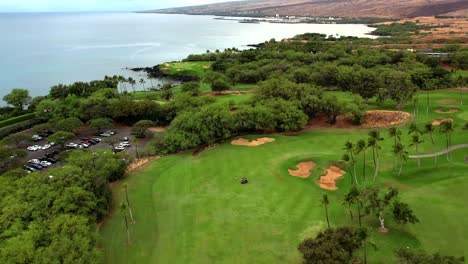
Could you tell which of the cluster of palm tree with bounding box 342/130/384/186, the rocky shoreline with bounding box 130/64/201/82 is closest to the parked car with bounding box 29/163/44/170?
the cluster of palm tree with bounding box 342/130/384/186

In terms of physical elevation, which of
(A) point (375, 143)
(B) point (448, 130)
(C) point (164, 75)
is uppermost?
(C) point (164, 75)

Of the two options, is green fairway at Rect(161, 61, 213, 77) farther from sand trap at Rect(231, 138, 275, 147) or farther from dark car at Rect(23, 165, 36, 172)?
dark car at Rect(23, 165, 36, 172)

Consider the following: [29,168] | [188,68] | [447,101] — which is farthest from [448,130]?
[188,68]

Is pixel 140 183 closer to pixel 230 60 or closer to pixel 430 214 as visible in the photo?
pixel 430 214

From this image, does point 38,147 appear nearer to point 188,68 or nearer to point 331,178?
point 331,178

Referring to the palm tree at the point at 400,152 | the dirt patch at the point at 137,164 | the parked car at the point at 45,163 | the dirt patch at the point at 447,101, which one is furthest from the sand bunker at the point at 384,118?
the parked car at the point at 45,163

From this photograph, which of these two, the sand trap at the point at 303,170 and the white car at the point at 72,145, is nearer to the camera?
the sand trap at the point at 303,170

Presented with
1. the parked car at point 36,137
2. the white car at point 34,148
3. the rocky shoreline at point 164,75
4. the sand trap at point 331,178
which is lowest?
the sand trap at point 331,178

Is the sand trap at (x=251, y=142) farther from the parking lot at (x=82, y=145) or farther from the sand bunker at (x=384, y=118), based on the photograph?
the sand bunker at (x=384, y=118)
